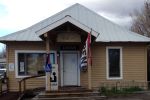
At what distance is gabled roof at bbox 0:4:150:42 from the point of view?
84.1 feet

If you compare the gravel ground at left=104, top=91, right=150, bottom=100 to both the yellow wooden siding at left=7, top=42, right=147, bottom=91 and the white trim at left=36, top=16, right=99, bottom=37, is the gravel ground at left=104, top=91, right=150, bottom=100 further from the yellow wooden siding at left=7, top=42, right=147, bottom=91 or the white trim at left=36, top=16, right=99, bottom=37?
the yellow wooden siding at left=7, top=42, right=147, bottom=91

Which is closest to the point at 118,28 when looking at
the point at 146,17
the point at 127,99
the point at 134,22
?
the point at 127,99

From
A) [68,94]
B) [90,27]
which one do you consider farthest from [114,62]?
[68,94]

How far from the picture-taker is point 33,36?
2581cm

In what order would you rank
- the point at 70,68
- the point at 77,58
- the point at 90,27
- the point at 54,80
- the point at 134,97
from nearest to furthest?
the point at 134,97 < the point at 54,80 < the point at 70,68 < the point at 77,58 < the point at 90,27

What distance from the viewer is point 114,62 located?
2608 centimetres

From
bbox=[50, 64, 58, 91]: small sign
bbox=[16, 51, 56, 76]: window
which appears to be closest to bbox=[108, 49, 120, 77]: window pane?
bbox=[16, 51, 56, 76]: window

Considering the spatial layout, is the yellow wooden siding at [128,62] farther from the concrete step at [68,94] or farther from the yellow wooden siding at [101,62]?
the concrete step at [68,94]

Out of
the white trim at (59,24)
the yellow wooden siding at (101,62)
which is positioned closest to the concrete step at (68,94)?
the white trim at (59,24)

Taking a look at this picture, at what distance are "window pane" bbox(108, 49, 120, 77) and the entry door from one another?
228 cm

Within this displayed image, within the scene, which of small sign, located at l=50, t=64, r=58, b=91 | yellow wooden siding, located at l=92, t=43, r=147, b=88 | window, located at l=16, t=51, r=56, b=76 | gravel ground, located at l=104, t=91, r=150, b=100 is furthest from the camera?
yellow wooden siding, located at l=92, t=43, r=147, b=88

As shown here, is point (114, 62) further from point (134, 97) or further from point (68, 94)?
point (68, 94)

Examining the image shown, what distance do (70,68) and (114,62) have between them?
296cm

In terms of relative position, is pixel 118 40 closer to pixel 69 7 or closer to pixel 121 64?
pixel 121 64
